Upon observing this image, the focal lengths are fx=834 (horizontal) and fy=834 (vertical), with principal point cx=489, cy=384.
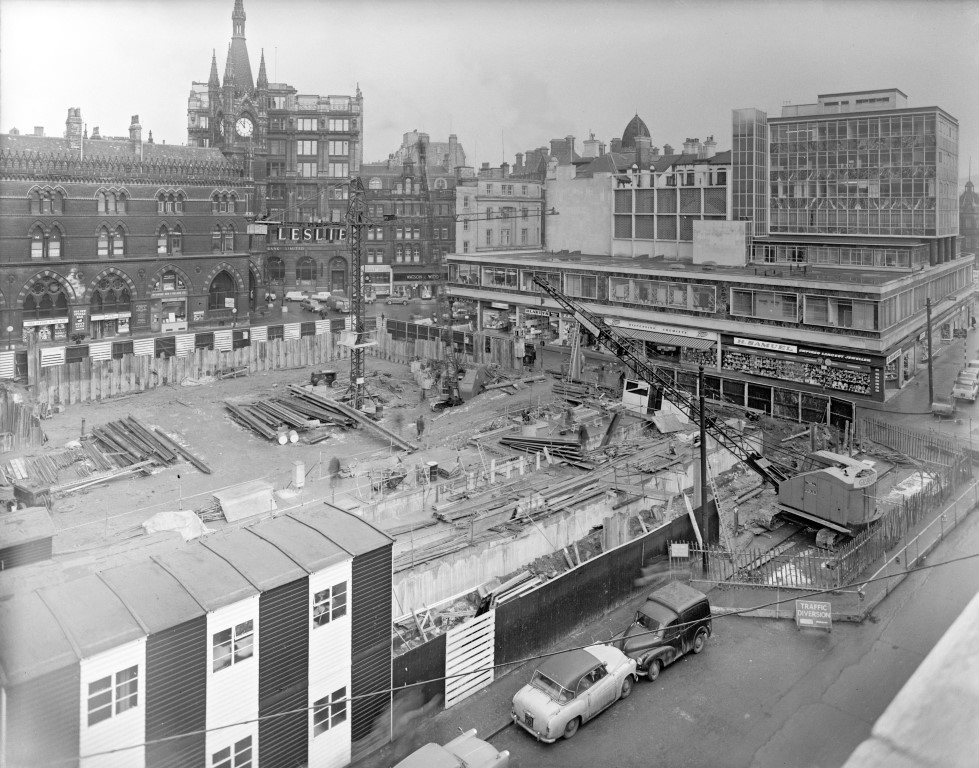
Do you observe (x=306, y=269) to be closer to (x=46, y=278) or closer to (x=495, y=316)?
(x=495, y=316)

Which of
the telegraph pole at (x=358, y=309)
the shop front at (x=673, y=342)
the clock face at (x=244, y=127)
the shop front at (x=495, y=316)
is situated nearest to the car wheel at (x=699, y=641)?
the telegraph pole at (x=358, y=309)

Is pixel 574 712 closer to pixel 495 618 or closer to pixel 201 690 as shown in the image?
pixel 495 618

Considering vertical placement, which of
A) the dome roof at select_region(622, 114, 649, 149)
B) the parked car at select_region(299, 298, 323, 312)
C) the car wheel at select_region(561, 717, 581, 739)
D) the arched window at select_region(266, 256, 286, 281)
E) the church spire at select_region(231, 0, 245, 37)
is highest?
the church spire at select_region(231, 0, 245, 37)

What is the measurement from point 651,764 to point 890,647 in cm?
583

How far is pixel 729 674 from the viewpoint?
14.7 metres

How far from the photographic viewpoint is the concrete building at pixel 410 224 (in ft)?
217

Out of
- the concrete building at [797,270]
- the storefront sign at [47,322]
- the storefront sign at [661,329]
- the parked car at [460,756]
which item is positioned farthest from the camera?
the storefront sign at [47,322]

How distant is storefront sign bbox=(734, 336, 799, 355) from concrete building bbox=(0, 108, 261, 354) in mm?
27539

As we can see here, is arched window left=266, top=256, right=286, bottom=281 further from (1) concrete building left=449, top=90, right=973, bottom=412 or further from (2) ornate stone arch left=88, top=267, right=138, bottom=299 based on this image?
(1) concrete building left=449, top=90, right=973, bottom=412

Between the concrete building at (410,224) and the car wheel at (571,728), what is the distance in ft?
177

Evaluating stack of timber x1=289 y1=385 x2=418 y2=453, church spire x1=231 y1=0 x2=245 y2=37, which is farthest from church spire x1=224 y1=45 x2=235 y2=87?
stack of timber x1=289 y1=385 x2=418 y2=453

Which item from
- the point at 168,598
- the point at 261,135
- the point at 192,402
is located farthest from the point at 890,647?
the point at 261,135

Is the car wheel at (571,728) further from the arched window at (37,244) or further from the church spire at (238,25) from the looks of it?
the church spire at (238,25)

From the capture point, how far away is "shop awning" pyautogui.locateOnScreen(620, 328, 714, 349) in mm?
35594
